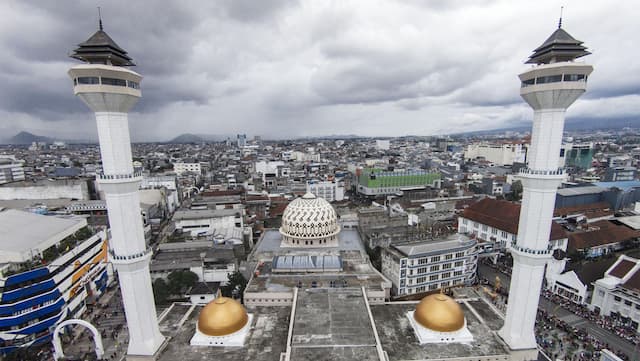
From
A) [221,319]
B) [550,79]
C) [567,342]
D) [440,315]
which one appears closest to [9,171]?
[221,319]

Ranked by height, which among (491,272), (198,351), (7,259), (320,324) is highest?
(7,259)

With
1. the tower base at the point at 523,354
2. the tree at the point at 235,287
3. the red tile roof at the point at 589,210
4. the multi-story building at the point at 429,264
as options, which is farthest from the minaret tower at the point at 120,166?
the red tile roof at the point at 589,210

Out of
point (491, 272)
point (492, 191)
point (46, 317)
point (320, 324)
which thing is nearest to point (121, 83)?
point (320, 324)

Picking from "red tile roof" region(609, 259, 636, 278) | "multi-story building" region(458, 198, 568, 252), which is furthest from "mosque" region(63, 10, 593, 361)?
"multi-story building" region(458, 198, 568, 252)

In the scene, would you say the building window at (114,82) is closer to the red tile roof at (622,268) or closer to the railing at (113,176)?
the railing at (113,176)

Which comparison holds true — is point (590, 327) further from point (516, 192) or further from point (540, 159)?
point (516, 192)

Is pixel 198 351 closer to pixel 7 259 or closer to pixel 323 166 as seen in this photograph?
pixel 7 259
